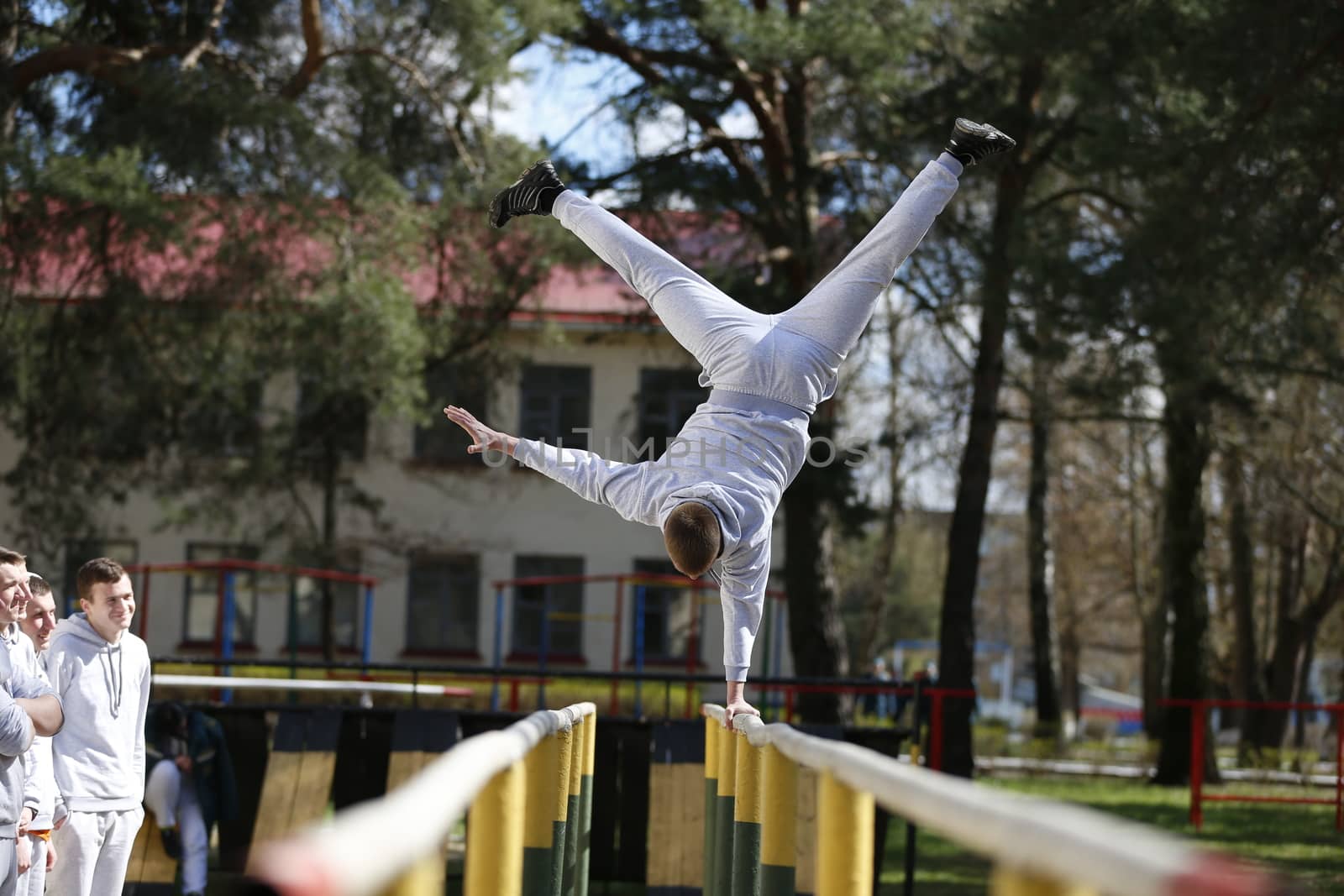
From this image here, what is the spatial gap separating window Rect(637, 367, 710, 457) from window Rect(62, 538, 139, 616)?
633cm

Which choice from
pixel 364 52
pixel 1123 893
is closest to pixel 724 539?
pixel 1123 893

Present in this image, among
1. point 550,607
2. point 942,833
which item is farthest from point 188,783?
point 550,607

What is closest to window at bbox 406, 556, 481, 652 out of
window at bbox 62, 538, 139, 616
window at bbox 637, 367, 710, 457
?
window at bbox 62, 538, 139, 616

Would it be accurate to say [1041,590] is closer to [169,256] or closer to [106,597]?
[169,256]

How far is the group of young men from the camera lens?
528 cm

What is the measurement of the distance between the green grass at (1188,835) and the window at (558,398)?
37.3ft

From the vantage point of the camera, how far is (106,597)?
18.0 ft

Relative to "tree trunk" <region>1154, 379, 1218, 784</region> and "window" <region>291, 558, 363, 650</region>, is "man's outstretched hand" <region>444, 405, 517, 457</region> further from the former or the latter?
"window" <region>291, 558, 363, 650</region>

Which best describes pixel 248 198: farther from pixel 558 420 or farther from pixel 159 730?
pixel 558 420

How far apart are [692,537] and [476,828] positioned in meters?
2.41

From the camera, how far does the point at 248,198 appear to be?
45.0ft

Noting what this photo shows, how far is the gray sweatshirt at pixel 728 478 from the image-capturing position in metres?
5.54

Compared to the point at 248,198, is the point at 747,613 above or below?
below

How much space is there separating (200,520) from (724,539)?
20.0 meters
